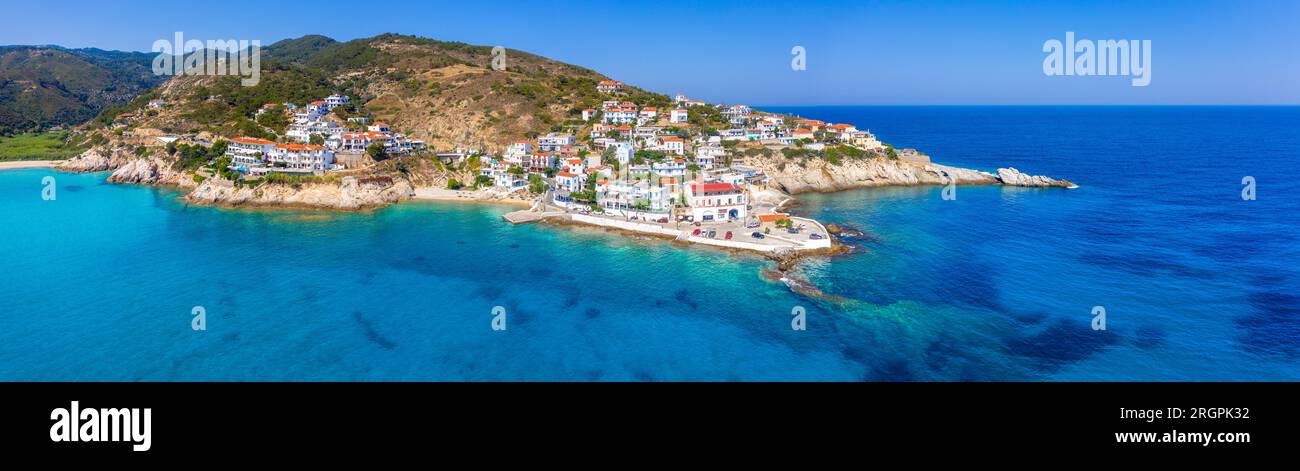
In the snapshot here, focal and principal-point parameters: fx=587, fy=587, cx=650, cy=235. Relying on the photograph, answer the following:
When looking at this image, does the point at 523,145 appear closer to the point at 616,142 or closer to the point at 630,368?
the point at 616,142

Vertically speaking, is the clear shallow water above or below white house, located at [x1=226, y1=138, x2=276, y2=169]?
below

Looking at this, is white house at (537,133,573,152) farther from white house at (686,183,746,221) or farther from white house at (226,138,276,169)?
white house at (226,138,276,169)

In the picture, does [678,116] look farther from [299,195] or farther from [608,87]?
[299,195]

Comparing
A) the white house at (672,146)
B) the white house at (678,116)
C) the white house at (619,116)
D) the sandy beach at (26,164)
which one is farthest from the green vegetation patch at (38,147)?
the white house at (678,116)

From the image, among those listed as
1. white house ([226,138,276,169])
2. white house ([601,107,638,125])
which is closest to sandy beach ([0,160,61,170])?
white house ([226,138,276,169])

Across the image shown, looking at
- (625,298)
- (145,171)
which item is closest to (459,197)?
(625,298)

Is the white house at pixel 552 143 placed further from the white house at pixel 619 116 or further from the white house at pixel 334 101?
the white house at pixel 334 101
